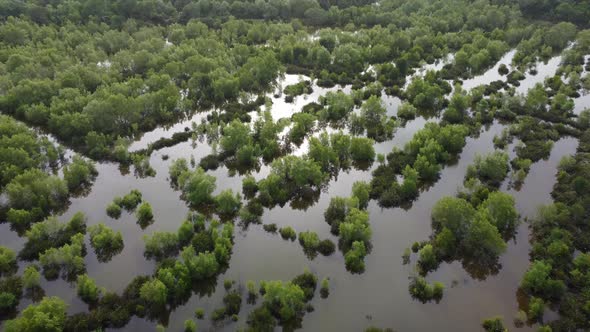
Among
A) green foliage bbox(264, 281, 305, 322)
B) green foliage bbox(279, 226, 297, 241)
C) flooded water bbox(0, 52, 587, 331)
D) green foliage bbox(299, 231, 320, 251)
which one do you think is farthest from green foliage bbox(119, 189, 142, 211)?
green foliage bbox(264, 281, 305, 322)

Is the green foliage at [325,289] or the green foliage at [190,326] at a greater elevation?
the green foliage at [190,326]

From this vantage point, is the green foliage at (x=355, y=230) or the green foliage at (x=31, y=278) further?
the green foliage at (x=355, y=230)

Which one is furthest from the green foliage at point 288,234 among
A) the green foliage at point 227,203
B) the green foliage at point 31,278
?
the green foliage at point 31,278

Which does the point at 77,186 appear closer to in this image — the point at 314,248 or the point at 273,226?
the point at 273,226

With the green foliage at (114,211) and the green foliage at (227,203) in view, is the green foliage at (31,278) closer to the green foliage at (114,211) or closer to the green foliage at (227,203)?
the green foliage at (114,211)

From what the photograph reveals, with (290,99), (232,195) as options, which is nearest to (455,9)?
(290,99)

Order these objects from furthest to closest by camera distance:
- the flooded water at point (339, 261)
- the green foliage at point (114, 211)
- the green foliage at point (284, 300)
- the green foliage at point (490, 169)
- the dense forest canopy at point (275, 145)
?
1. the green foliage at point (490, 169)
2. the green foliage at point (114, 211)
3. the dense forest canopy at point (275, 145)
4. the flooded water at point (339, 261)
5. the green foliage at point (284, 300)
